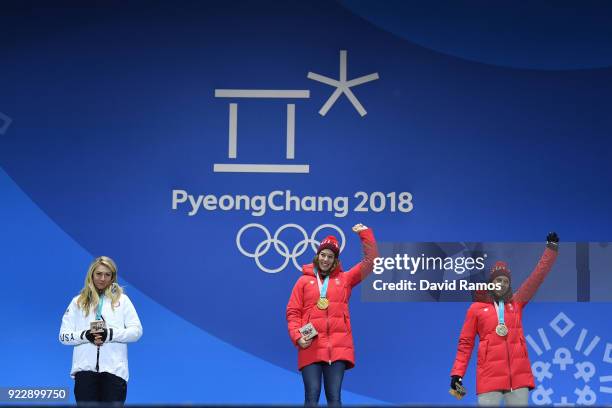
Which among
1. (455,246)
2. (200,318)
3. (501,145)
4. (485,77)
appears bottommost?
(200,318)

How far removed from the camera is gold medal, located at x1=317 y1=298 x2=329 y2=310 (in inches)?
289

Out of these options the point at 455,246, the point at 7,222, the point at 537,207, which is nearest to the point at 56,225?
the point at 7,222

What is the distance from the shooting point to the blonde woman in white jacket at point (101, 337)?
6816mm

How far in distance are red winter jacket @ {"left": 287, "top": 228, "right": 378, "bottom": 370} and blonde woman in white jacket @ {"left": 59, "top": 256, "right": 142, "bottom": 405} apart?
118cm

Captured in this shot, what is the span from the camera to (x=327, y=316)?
7.32 metres

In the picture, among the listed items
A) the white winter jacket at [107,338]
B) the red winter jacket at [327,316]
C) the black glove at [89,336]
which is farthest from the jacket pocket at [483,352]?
the black glove at [89,336]

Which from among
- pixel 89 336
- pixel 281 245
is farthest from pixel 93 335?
pixel 281 245

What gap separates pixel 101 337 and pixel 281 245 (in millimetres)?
2229

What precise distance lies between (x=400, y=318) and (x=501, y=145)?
172 cm

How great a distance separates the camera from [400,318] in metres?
8.56

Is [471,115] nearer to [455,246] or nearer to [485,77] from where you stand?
[485,77]

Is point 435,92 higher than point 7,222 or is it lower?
higher
